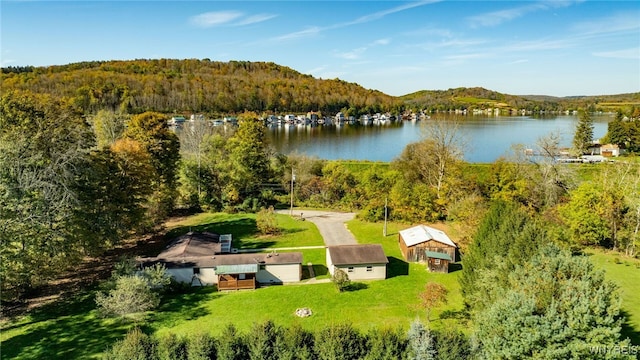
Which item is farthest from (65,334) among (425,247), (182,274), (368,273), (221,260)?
(425,247)

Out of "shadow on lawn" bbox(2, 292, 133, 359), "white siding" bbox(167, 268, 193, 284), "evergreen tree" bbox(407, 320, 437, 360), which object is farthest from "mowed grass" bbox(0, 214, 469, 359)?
"evergreen tree" bbox(407, 320, 437, 360)

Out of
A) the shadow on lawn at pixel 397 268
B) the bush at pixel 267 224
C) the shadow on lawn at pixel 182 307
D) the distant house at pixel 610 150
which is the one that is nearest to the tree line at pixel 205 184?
the shadow on lawn at pixel 397 268

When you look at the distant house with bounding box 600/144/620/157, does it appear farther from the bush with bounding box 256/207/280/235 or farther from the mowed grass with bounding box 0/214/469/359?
the bush with bounding box 256/207/280/235

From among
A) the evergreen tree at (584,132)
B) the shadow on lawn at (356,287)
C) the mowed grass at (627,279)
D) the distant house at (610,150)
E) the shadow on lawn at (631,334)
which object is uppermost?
the evergreen tree at (584,132)

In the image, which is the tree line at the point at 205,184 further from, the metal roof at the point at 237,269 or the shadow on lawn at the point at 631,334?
the metal roof at the point at 237,269

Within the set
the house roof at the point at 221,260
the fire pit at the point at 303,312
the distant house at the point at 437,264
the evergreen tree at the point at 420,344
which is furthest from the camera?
the distant house at the point at 437,264

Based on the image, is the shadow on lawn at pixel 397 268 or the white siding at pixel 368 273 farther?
the shadow on lawn at pixel 397 268

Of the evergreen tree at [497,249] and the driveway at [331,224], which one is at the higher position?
the evergreen tree at [497,249]
